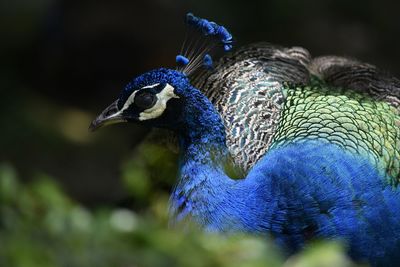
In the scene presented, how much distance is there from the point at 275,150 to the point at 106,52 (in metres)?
3.54

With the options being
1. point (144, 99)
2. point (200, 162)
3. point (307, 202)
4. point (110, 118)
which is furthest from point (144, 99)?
point (307, 202)

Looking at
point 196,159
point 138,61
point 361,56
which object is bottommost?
point 138,61

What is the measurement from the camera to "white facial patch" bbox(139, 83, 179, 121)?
2777 mm

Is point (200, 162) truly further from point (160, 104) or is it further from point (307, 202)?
point (307, 202)

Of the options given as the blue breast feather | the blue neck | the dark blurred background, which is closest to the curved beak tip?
the blue neck

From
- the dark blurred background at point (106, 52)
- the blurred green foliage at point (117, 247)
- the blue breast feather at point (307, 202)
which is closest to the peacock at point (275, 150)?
the blue breast feather at point (307, 202)

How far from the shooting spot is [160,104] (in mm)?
2785

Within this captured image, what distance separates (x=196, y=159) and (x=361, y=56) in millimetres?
3369

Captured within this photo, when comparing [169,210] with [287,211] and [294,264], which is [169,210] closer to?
[287,211]

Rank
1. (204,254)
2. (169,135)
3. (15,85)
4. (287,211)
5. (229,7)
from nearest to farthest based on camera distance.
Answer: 1. (204,254)
2. (287,211)
3. (169,135)
4. (229,7)
5. (15,85)

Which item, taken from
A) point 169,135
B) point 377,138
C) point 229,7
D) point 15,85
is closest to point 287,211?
Result: point 377,138

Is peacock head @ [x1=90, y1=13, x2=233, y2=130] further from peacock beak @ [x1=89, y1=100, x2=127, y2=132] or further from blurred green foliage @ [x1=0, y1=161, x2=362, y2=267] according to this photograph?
blurred green foliage @ [x1=0, y1=161, x2=362, y2=267]

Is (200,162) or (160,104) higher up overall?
(160,104)

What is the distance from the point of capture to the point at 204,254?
1.33m
